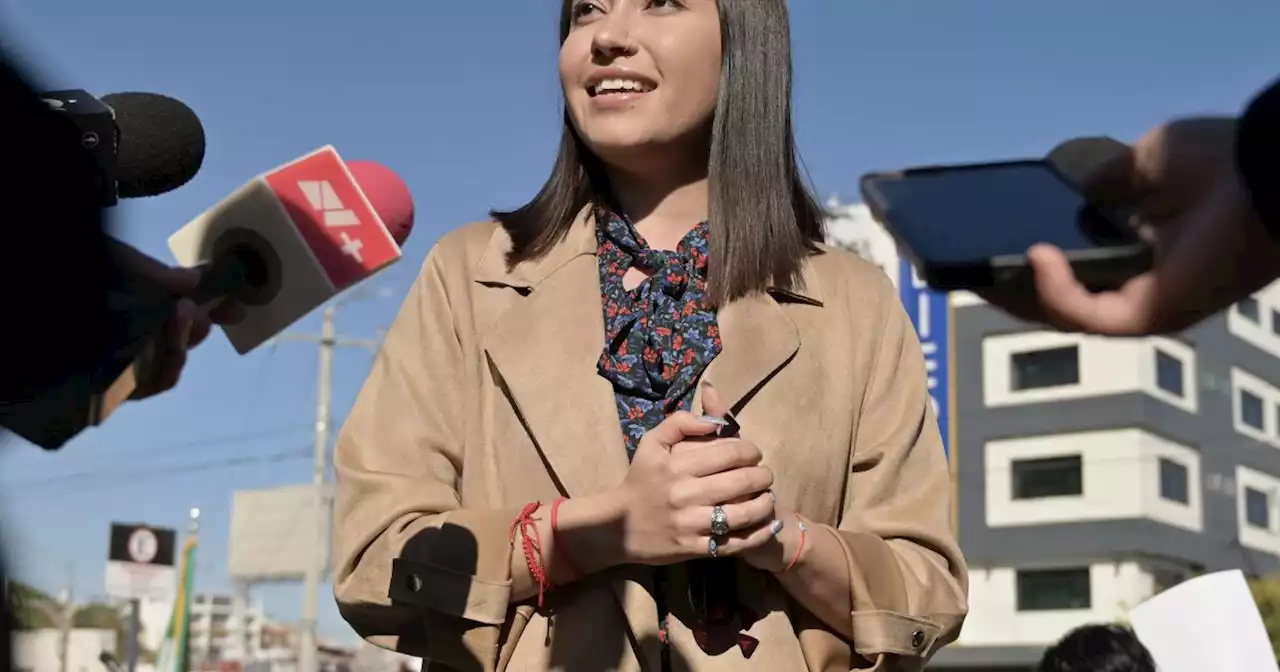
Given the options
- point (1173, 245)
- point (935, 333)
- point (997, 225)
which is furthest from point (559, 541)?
point (935, 333)

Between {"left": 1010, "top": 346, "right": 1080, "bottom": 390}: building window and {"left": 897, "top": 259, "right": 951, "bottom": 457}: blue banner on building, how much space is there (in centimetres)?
1142

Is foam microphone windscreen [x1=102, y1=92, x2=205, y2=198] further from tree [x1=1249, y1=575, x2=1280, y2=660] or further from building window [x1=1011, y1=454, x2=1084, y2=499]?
building window [x1=1011, y1=454, x2=1084, y2=499]

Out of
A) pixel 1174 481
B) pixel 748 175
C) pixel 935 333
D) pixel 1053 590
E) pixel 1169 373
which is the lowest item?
pixel 748 175

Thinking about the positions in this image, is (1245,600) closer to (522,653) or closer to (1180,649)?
(1180,649)

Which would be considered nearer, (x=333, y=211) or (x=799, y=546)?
(x=799, y=546)

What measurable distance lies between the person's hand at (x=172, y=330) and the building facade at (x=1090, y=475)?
26.0 meters

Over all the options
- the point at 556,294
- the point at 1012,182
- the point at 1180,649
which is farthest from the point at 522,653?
the point at 1180,649

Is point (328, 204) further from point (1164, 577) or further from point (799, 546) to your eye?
point (1164, 577)

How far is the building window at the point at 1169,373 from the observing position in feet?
89.9

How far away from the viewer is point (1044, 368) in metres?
28.4

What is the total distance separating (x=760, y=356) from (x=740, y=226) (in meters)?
0.16

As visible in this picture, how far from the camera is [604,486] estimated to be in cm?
150

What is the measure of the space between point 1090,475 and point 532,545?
90.3 feet

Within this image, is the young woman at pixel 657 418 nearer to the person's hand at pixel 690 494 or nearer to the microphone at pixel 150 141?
the person's hand at pixel 690 494
